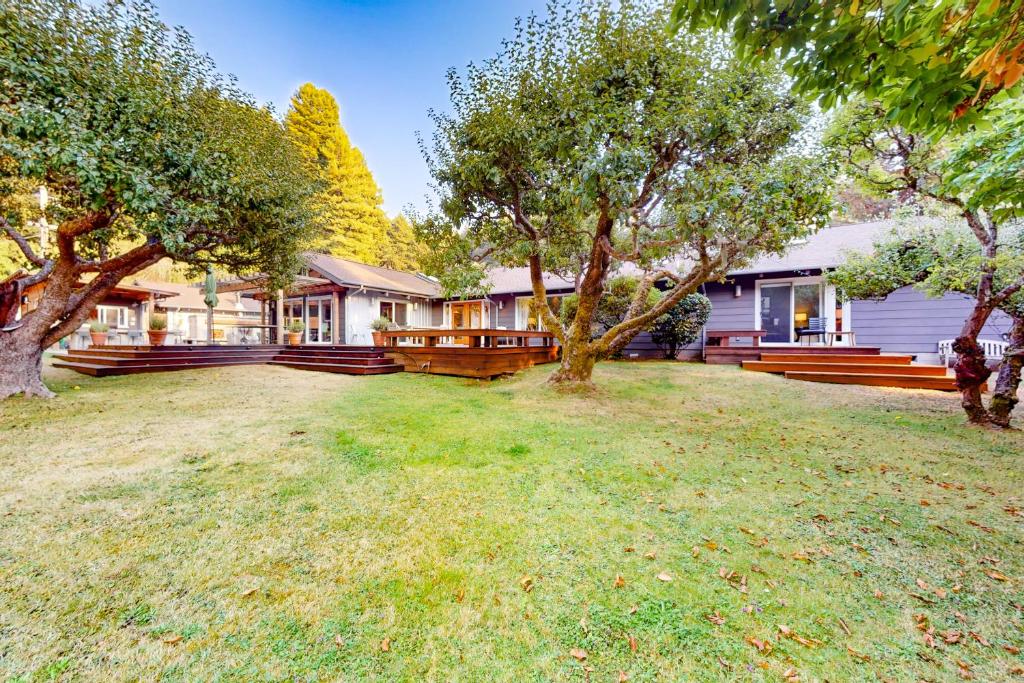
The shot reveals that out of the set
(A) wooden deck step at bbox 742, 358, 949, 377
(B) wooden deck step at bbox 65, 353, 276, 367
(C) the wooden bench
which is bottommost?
(A) wooden deck step at bbox 742, 358, 949, 377

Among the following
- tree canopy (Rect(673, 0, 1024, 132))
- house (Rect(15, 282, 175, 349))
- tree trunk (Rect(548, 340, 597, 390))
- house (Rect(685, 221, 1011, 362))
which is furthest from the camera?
house (Rect(15, 282, 175, 349))

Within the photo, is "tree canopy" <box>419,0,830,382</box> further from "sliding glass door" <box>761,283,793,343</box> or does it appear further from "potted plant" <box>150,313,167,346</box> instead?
"potted plant" <box>150,313,167,346</box>

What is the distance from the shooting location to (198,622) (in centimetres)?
172

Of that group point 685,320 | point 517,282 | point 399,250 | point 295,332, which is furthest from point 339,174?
point 685,320

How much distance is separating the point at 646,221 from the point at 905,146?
351 cm

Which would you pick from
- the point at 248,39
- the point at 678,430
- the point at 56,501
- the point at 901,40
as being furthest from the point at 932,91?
the point at 248,39

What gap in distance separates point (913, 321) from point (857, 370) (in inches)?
138

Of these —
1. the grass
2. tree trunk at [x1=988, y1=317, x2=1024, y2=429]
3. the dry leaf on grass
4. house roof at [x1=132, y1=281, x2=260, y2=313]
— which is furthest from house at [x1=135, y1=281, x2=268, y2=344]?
tree trunk at [x1=988, y1=317, x2=1024, y2=429]

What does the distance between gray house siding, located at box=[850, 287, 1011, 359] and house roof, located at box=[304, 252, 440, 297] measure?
587 inches

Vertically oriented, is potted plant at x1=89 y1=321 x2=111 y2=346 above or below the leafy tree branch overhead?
below

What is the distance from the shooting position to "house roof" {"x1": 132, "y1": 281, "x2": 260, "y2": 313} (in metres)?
22.5

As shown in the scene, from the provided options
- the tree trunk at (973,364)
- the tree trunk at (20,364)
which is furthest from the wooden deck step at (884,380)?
the tree trunk at (20,364)

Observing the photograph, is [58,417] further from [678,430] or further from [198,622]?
[678,430]

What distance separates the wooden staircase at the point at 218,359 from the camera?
9.22 meters
